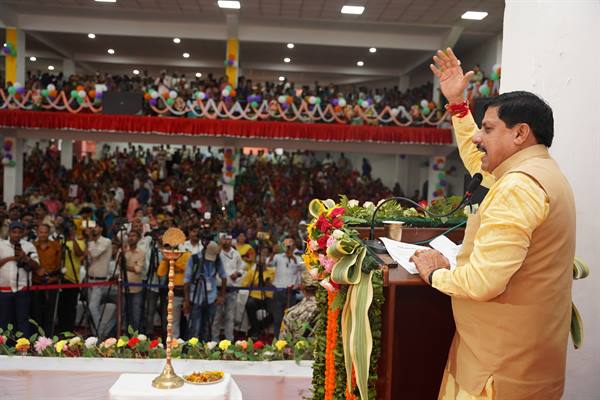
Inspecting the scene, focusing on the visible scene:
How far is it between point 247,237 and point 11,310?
3953 millimetres

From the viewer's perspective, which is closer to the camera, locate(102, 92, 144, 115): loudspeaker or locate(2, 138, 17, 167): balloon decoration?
locate(102, 92, 144, 115): loudspeaker

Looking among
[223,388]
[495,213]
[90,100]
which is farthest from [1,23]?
[495,213]

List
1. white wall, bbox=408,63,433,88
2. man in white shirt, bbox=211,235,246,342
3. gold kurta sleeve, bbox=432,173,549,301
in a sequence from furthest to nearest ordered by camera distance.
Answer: white wall, bbox=408,63,433,88 < man in white shirt, bbox=211,235,246,342 < gold kurta sleeve, bbox=432,173,549,301

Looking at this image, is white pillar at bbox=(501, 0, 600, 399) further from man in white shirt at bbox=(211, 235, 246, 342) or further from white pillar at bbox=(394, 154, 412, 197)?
white pillar at bbox=(394, 154, 412, 197)

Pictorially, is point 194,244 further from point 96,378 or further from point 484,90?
point 484,90

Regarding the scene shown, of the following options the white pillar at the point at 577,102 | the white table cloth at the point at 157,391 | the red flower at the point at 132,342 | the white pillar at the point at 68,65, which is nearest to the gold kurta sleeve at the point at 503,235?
the white pillar at the point at 577,102

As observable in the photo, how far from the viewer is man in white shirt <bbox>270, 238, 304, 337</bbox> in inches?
308

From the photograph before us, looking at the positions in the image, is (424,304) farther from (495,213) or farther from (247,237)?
(247,237)

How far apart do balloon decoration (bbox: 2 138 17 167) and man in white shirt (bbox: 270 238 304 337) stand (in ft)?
32.2

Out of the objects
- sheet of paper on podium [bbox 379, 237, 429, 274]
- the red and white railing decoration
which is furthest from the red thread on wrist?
the red and white railing decoration

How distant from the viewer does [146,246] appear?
8219 mm

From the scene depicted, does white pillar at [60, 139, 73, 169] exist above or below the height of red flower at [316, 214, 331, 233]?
above

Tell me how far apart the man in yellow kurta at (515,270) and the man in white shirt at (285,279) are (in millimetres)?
5397

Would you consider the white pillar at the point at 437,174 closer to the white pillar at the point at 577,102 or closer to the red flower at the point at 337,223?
A: the white pillar at the point at 577,102
